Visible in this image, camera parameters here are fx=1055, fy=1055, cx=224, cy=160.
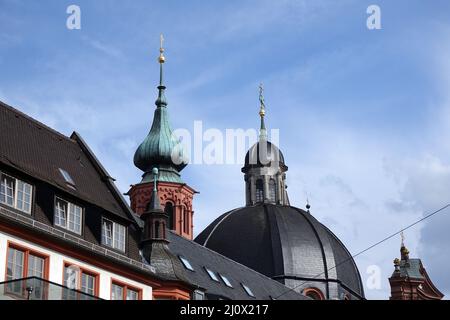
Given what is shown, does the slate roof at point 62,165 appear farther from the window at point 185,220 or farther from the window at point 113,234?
the window at point 185,220

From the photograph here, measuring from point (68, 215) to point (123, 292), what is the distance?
461 centimetres

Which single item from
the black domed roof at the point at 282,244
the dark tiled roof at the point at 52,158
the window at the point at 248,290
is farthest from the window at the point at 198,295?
the black domed roof at the point at 282,244

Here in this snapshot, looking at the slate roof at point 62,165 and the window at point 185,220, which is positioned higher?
the window at point 185,220

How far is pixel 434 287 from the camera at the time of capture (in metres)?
99.1

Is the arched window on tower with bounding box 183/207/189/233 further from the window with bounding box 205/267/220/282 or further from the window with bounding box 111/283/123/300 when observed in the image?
the window with bounding box 111/283/123/300

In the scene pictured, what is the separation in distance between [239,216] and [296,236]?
23.2 feet

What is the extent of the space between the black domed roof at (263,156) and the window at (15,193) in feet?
257

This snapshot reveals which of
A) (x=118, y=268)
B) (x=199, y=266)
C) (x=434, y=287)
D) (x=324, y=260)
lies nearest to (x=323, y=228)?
(x=324, y=260)

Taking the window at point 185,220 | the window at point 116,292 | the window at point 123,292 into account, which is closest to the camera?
the window at point 116,292

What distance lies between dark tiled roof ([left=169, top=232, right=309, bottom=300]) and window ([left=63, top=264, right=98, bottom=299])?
12.1 metres

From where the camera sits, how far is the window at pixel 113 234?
151 feet

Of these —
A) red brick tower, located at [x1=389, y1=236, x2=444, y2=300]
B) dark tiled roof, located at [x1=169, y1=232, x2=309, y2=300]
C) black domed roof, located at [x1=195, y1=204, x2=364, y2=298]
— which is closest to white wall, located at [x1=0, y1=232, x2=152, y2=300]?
dark tiled roof, located at [x1=169, y1=232, x2=309, y2=300]

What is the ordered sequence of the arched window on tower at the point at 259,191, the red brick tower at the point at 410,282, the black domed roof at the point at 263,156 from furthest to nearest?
the black domed roof at the point at 263,156 < the arched window on tower at the point at 259,191 < the red brick tower at the point at 410,282
